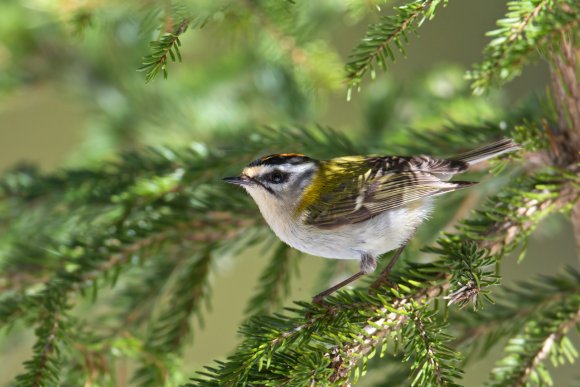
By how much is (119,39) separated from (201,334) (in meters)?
2.05

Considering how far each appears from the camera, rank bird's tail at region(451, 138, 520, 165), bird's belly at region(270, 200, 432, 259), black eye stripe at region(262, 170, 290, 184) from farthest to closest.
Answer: black eye stripe at region(262, 170, 290, 184) < bird's belly at region(270, 200, 432, 259) < bird's tail at region(451, 138, 520, 165)

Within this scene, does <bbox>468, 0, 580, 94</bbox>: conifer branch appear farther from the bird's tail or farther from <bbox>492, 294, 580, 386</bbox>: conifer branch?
<bbox>492, 294, 580, 386</bbox>: conifer branch

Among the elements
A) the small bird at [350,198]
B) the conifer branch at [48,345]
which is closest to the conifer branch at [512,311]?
the small bird at [350,198]

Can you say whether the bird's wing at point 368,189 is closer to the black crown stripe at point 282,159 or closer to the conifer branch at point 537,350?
the black crown stripe at point 282,159

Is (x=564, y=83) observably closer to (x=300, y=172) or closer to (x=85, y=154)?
(x=300, y=172)

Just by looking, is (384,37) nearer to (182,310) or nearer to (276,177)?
(276,177)

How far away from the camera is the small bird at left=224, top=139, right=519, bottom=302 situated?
4.52ft

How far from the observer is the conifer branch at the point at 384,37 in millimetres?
985

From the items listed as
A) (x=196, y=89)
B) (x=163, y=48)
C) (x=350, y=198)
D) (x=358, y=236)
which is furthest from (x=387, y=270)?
(x=196, y=89)

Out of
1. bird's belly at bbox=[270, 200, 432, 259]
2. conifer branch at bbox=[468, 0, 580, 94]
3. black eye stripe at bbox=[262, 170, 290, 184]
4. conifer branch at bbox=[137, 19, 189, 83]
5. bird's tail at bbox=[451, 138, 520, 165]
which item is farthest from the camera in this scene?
black eye stripe at bbox=[262, 170, 290, 184]

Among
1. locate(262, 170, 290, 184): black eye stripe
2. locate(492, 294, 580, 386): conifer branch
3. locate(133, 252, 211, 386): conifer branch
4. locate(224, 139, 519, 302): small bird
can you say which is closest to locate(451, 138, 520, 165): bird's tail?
locate(224, 139, 519, 302): small bird

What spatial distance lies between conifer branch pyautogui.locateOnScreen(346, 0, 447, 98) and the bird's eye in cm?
46

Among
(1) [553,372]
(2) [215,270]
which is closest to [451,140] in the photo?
(2) [215,270]

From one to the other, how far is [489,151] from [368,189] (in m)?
0.31
